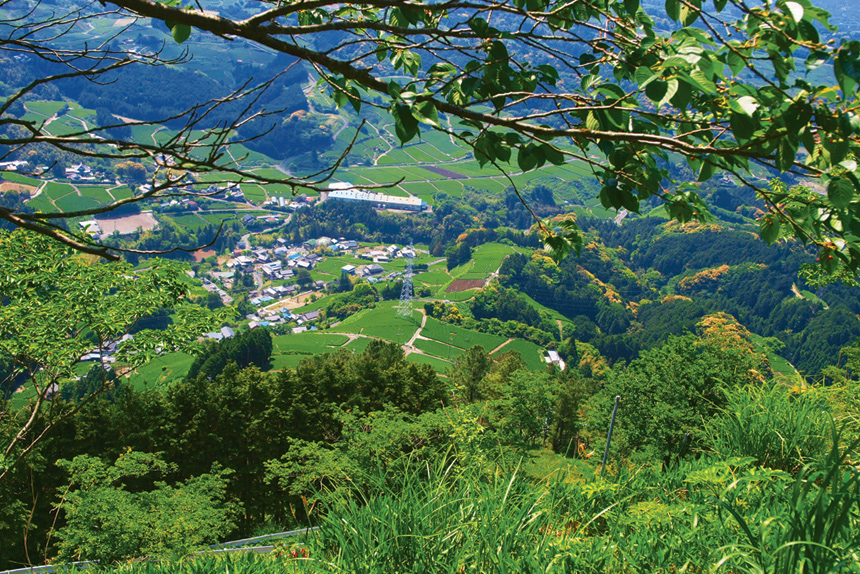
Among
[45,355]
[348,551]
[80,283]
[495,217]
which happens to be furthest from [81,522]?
[495,217]

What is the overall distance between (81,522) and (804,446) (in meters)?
10.7

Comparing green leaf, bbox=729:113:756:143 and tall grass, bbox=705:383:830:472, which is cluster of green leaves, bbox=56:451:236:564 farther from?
green leaf, bbox=729:113:756:143

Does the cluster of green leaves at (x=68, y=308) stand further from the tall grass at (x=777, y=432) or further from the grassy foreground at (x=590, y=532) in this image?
the tall grass at (x=777, y=432)

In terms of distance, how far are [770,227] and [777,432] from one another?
232 cm

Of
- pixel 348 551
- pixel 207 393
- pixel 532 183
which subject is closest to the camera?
pixel 348 551

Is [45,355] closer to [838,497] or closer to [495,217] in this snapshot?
[838,497]

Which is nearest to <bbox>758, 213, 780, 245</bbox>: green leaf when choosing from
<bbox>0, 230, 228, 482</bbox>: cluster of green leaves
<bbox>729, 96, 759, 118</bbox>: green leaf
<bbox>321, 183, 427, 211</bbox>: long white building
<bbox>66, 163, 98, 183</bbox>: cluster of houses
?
<bbox>729, 96, 759, 118</bbox>: green leaf

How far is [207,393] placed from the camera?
55.2ft

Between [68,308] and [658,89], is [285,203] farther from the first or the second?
[658,89]

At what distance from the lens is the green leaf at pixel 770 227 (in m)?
2.02

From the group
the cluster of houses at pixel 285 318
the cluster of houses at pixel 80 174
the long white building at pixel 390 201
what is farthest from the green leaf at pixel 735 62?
the cluster of houses at pixel 80 174

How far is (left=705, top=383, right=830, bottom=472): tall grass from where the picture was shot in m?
3.56

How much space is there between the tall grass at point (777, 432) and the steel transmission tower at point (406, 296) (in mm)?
73802

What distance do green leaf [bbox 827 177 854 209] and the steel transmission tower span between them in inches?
3000
